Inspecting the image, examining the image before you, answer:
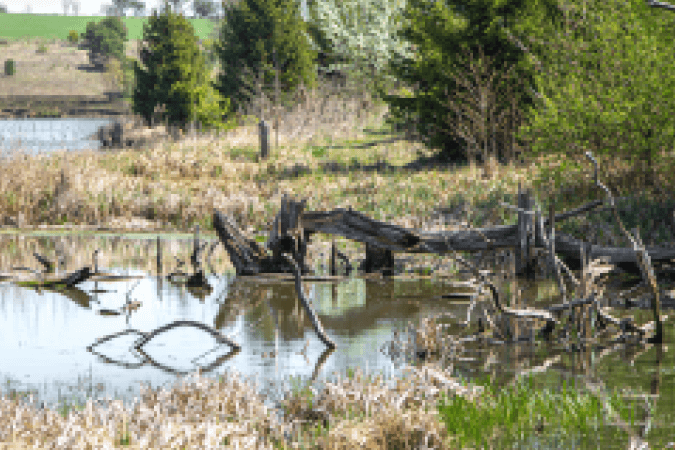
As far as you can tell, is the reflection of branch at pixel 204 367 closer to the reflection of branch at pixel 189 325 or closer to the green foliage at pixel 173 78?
the reflection of branch at pixel 189 325

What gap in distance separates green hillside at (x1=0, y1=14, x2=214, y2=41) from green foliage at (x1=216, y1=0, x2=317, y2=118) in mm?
74950

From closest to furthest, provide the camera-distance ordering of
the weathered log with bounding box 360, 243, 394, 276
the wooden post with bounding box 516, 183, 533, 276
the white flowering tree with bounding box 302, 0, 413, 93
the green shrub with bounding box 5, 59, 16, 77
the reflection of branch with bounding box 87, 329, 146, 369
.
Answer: the reflection of branch with bounding box 87, 329, 146, 369 → the wooden post with bounding box 516, 183, 533, 276 → the weathered log with bounding box 360, 243, 394, 276 → the white flowering tree with bounding box 302, 0, 413, 93 → the green shrub with bounding box 5, 59, 16, 77

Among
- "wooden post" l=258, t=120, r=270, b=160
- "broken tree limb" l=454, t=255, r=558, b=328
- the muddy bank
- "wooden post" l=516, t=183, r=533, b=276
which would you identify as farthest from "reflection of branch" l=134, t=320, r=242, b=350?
the muddy bank

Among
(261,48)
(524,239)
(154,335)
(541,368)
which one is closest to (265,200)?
(524,239)

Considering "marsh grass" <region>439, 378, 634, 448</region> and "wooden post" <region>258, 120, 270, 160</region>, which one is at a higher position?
"wooden post" <region>258, 120, 270, 160</region>

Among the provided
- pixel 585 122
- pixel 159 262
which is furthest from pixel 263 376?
pixel 585 122

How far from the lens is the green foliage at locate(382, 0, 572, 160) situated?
19.1 m

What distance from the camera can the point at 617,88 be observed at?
14.0m

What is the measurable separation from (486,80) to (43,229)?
10.4 m

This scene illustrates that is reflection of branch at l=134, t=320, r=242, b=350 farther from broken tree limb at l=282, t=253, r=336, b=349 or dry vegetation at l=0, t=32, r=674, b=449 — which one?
dry vegetation at l=0, t=32, r=674, b=449

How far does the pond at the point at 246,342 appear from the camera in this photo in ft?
24.7

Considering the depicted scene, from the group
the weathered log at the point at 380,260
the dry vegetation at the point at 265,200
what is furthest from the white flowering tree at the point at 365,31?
the weathered log at the point at 380,260

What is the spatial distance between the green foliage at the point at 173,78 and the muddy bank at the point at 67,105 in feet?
138

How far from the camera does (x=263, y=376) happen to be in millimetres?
7738
